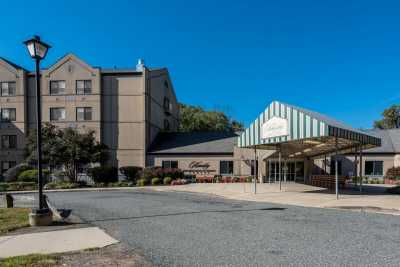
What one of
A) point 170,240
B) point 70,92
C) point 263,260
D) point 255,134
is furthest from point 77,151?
point 263,260

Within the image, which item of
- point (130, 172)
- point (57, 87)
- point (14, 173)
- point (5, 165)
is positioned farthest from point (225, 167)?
point (5, 165)

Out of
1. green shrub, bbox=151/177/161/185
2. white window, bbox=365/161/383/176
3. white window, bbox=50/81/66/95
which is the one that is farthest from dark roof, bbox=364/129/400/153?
white window, bbox=50/81/66/95

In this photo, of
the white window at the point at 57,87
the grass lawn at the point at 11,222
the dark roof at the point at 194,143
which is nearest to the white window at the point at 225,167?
the dark roof at the point at 194,143

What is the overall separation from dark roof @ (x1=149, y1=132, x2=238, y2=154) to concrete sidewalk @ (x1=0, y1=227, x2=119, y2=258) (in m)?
26.5

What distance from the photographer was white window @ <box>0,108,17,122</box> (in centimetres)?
3591

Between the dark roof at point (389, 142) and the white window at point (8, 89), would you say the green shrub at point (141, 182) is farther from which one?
the dark roof at point (389, 142)

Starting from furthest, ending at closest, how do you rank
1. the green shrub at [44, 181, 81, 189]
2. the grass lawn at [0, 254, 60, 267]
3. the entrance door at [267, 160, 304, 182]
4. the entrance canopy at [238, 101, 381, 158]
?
the entrance door at [267, 160, 304, 182] → the green shrub at [44, 181, 81, 189] → the entrance canopy at [238, 101, 381, 158] → the grass lawn at [0, 254, 60, 267]

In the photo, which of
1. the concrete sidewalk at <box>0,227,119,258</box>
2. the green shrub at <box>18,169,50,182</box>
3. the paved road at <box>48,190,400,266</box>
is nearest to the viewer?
the paved road at <box>48,190,400,266</box>

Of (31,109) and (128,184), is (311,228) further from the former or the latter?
(31,109)

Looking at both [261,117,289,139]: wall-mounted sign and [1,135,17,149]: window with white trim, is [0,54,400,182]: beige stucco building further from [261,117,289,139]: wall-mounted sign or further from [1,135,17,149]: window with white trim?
[261,117,289,139]: wall-mounted sign

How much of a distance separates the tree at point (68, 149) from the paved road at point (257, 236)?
1836 centimetres

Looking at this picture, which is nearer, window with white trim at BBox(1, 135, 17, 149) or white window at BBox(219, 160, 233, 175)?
white window at BBox(219, 160, 233, 175)

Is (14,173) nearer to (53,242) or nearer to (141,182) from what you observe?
(141,182)

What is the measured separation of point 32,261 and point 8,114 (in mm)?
37038
